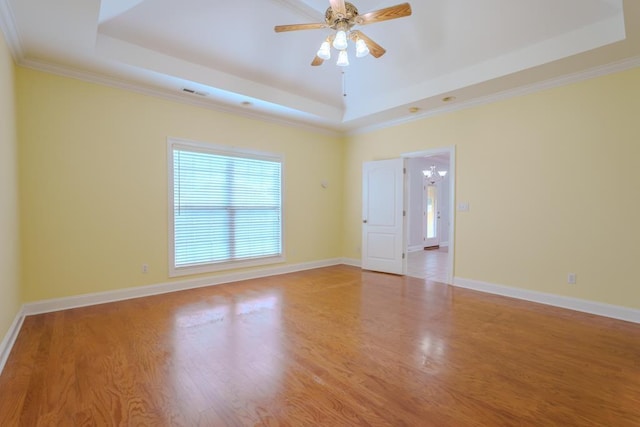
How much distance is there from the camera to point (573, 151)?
3643 mm

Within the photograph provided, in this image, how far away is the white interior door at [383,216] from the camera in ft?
17.9

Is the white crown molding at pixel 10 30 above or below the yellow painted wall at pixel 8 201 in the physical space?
above

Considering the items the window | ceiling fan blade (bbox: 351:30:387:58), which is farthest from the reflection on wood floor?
ceiling fan blade (bbox: 351:30:387:58)

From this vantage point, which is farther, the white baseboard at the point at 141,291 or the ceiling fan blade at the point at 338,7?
the white baseboard at the point at 141,291

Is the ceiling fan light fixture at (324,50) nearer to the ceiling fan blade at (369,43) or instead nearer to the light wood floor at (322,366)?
the ceiling fan blade at (369,43)

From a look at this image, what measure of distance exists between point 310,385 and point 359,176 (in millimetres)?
4692

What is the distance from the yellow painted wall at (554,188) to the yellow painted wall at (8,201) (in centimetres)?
519

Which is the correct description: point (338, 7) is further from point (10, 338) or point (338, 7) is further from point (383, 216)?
point (10, 338)

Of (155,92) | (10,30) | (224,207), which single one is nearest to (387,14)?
(155,92)

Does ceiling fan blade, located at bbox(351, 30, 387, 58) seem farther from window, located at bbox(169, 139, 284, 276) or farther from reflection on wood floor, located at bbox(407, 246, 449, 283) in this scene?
reflection on wood floor, located at bbox(407, 246, 449, 283)

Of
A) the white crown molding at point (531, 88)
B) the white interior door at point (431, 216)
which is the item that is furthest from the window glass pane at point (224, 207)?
the white interior door at point (431, 216)

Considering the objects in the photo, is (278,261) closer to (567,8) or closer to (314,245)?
(314,245)

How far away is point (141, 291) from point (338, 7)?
160 inches

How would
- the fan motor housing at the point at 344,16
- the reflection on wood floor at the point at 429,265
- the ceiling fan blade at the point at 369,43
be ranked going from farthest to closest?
the reflection on wood floor at the point at 429,265, the ceiling fan blade at the point at 369,43, the fan motor housing at the point at 344,16
